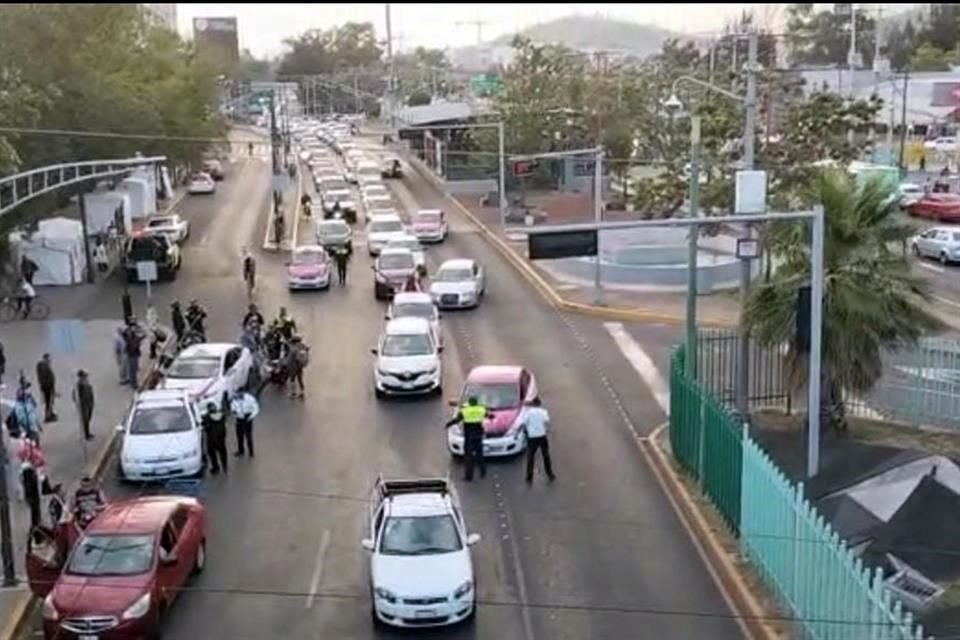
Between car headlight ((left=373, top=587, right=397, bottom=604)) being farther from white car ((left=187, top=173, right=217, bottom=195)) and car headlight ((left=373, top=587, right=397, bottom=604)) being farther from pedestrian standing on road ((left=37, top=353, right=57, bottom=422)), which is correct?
white car ((left=187, top=173, right=217, bottom=195))

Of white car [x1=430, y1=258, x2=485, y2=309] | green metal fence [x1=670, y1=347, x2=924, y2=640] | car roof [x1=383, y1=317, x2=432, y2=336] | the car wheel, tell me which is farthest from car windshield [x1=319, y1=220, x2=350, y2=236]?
the car wheel

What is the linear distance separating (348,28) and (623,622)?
144431 millimetres

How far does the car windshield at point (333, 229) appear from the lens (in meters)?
50.8

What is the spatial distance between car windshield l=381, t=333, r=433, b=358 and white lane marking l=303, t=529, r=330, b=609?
355 inches

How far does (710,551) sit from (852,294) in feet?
16.7

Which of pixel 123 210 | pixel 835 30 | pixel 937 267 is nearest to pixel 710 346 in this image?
pixel 937 267

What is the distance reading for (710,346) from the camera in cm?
2614

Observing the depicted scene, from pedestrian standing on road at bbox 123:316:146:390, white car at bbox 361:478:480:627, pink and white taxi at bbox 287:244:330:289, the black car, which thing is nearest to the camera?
white car at bbox 361:478:480:627

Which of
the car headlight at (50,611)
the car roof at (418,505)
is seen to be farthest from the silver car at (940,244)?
the car headlight at (50,611)

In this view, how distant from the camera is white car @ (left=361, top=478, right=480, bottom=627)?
16.2m

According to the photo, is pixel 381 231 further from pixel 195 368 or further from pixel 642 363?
pixel 195 368

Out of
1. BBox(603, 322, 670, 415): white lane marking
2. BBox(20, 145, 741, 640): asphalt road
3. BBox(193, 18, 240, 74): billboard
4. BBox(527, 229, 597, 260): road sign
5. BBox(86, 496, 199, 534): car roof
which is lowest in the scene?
BBox(603, 322, 670, 415): white lane marking

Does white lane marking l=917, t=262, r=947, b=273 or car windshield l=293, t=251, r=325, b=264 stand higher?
car windshield l=293, t=251, r=325, b=264

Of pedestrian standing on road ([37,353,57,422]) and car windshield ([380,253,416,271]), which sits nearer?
pedestrian standing on road ([37,353,57,422])
